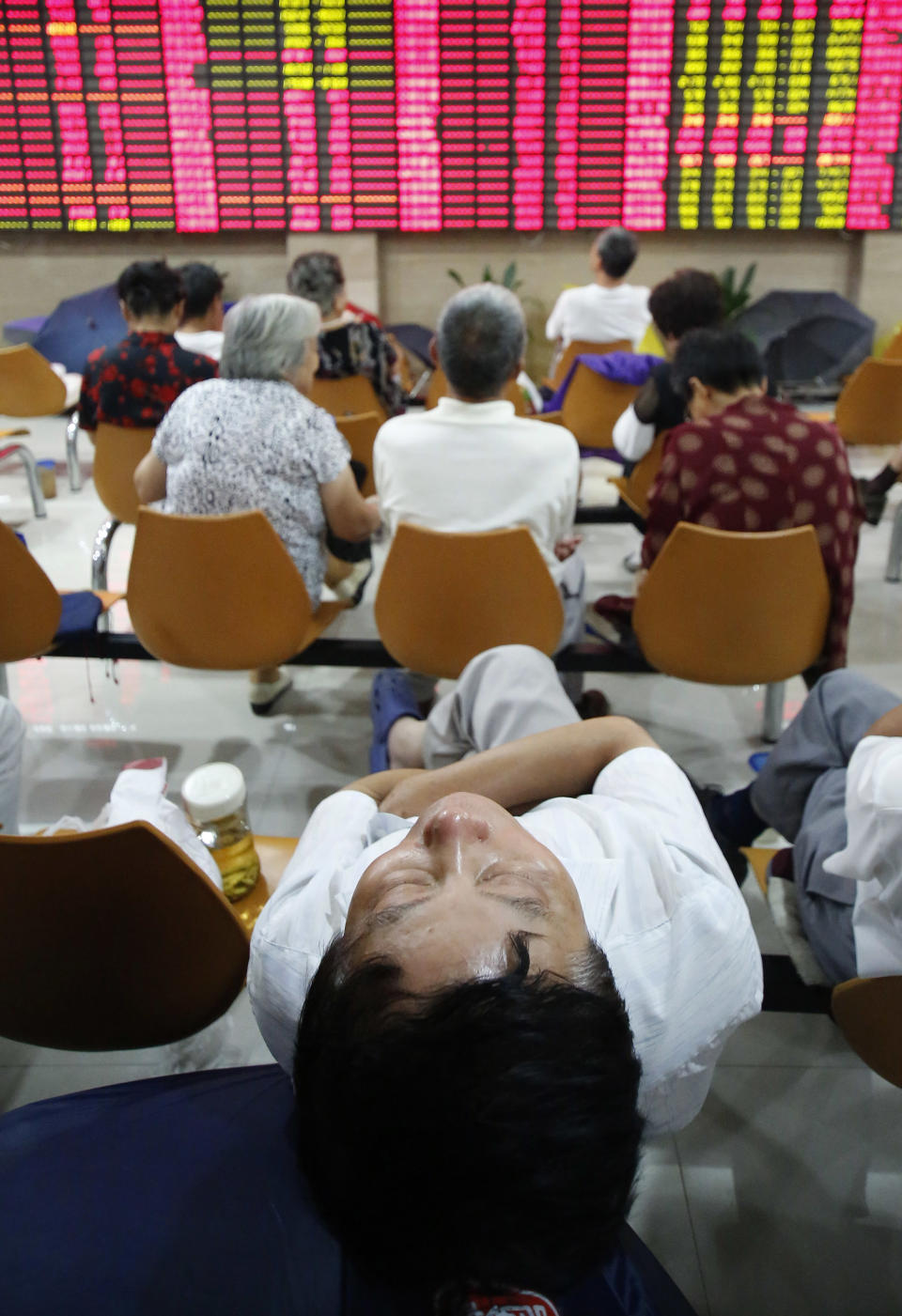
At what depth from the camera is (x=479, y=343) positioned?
2277 mm

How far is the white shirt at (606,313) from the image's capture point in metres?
4.92

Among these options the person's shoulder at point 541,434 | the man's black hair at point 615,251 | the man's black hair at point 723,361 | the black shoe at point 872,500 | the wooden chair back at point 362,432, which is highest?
the man's black hair at point 615,251

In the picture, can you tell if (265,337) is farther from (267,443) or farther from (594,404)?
(594,404)

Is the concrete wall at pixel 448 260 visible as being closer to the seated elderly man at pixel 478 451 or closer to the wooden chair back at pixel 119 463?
the wooden chair back at pixel 119 463

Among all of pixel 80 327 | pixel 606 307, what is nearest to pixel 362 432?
pixel 606 307

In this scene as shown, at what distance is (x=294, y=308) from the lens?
239cm

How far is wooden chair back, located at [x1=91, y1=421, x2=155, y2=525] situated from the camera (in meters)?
3.27

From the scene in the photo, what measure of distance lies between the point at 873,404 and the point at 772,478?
226 cm

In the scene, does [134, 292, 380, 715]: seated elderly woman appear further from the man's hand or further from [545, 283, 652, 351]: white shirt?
[545, 283, 652, 351]: white shirt

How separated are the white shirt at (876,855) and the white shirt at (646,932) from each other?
22cm

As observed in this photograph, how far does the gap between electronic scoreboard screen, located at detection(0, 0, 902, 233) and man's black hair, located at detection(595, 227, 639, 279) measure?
1.10 m

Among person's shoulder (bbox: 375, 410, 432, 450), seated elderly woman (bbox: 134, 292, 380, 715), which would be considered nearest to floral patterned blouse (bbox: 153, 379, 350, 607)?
seated elderly woman (bbox: 134, 292, 380, 715)

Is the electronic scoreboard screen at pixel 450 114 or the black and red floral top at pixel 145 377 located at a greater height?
the electronic scoreboard screen at pixel 450 114

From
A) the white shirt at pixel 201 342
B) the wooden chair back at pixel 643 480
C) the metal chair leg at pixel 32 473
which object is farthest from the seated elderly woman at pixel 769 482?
the metal chair leg at pixel 32 473
